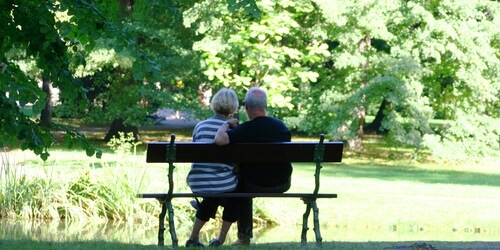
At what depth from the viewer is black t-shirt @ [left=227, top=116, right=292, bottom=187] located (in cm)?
853

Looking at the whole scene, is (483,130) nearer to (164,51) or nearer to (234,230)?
(164,51)

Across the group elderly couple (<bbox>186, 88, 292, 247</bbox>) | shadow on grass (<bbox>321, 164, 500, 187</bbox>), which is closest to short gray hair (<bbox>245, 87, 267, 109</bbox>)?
elderly couple (<bbox>186, 88, 292, 247</bbox>)

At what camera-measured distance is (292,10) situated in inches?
1040

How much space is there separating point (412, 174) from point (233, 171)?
46.7 ft

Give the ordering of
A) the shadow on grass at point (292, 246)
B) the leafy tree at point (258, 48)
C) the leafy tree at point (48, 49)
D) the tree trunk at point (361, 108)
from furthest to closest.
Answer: the tree trunk at point (361, 108)
the leafy tree at point (258, 48)
the shadow on grass at point (292, 246)
the leafy tree at point (48, 49)

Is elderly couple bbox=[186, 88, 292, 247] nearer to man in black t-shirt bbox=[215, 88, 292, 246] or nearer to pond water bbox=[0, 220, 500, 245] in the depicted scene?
man in black t-shirt bbox=[215, 88, 292, 246]

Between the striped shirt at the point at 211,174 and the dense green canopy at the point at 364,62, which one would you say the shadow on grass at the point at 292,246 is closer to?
the striped shirt at the point at 211,174

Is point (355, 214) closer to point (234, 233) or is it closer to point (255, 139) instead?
point (234, 233)

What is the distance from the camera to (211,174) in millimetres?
8648

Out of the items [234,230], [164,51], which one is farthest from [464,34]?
[234,230]

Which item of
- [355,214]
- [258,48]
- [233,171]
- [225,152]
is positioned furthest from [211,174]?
[258,48]

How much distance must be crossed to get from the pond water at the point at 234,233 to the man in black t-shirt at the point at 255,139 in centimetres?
296

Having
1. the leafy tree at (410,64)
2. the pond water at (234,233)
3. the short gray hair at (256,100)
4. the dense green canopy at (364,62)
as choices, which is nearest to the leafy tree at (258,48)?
the dense green canopy at (364,62)

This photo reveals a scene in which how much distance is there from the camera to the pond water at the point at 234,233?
40.3 ft
